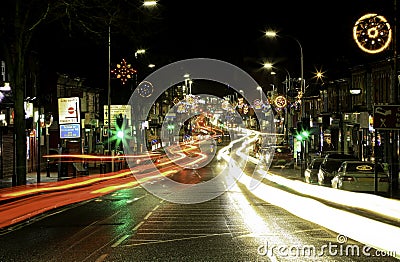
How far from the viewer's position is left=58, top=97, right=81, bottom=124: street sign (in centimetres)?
3316

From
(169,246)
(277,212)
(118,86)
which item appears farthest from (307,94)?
(169,246)

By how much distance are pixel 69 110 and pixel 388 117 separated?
17.0m

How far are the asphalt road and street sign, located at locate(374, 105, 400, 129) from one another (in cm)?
479

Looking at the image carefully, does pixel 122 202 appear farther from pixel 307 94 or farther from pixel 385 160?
pixel 307 94

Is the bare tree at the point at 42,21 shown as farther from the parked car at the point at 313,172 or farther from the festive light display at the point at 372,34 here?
the parked car at the point at 313,172

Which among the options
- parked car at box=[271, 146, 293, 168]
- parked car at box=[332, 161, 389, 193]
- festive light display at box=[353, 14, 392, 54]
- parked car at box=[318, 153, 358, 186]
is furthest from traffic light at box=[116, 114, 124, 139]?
festive light display at box=[353, 14, 392, 54]

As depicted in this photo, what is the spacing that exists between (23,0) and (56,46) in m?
24.1

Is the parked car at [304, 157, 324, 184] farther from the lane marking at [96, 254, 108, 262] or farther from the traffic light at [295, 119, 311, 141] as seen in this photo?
the lane marking at [96, 254, 108, 262]

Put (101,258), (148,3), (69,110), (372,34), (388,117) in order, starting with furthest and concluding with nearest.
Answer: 1. (69,110)
2. (148,3)
3. (372,34)
4. (388,117)
5. (101,258)

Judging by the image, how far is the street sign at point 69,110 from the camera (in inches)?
1305

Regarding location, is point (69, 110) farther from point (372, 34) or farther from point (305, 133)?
point (372, 34)

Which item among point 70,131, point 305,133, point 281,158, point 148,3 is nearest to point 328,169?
point 305,133

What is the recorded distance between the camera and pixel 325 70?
64500mm

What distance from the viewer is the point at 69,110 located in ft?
→ 110
